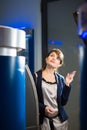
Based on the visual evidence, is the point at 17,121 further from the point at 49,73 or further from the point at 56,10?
the point at 56,10

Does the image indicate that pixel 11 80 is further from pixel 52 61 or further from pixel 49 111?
pixel 52 61

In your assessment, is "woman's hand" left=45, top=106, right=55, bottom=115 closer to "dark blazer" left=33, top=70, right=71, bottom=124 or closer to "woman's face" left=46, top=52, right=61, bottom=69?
"dark blazer" left=33, top=70, right=71, bottom=124

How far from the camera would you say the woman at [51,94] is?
2.08m

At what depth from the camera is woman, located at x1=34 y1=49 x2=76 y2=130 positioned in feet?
6.82

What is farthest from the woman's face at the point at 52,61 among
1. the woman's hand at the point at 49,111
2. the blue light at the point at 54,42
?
the blue light at the point at 54,42

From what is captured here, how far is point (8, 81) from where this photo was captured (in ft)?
3.00

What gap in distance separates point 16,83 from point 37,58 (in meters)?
2.18

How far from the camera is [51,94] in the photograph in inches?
83.0

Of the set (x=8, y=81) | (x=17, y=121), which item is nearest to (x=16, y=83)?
(x=8, y=81)

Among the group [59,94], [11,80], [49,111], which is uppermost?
[11,80]

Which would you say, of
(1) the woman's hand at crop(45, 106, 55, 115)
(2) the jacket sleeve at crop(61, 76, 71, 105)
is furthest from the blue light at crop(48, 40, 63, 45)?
(1) the woman's hand at crop(45, 106, 55, 115)

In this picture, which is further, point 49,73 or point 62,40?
point 62,40

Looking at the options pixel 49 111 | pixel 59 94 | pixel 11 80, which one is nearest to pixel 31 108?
pixel 11 80

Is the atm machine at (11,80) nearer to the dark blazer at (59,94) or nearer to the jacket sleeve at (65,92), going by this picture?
the dark blazer at (59,94)
